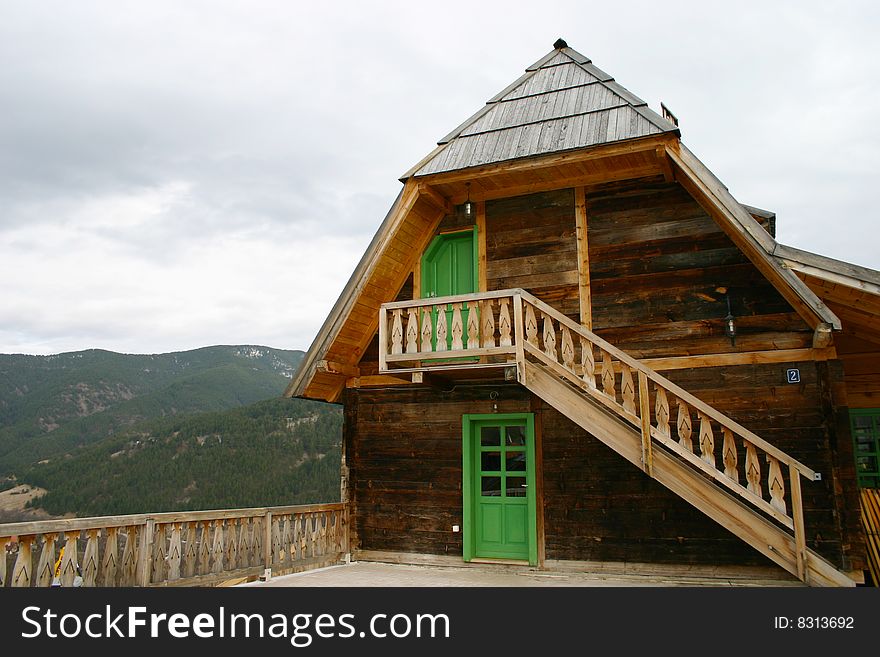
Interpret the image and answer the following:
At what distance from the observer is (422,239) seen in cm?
1104

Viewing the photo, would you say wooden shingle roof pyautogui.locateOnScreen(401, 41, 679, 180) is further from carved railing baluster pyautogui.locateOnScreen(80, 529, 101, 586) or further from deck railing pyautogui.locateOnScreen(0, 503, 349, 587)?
carved railing baluster pyautogui.locateOnScreen(80, 529, 101, 586)

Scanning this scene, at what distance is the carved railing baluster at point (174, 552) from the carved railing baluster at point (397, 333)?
3367 mm

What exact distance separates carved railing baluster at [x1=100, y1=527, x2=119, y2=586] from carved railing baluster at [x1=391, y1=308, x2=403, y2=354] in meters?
3.91

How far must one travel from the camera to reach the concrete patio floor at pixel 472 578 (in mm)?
8656

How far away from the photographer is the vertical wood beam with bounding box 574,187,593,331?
986 centimetres

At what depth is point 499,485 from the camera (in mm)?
10195

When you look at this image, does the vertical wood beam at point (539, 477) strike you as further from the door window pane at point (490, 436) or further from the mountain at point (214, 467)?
the mountain at point (214, 467)

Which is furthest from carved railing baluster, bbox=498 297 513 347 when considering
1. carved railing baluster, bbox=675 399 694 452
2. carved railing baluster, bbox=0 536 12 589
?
carved railing baluster, bbox=0 536 12 589

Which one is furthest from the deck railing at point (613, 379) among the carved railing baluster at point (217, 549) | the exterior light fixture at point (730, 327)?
the carved railing baluster at point (217, 549)

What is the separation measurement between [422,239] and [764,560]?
253 inches
